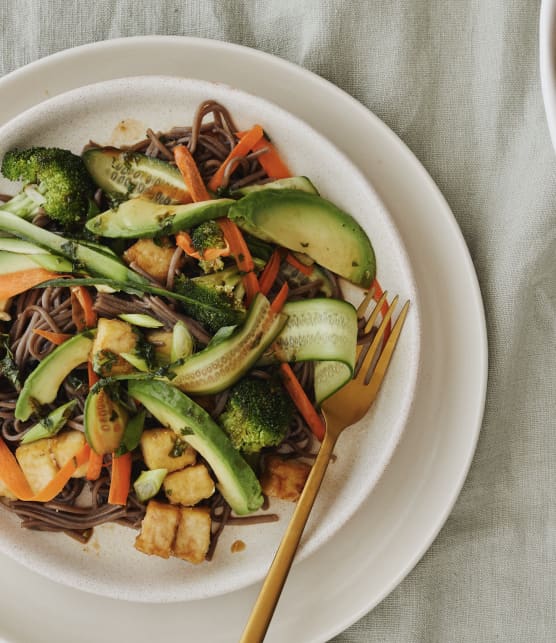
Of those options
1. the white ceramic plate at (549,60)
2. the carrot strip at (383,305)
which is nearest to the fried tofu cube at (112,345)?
the carrot strip at (383,305)

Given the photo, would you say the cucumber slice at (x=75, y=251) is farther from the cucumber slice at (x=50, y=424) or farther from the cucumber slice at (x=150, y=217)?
the cucumber slice at (x=50, y=424)

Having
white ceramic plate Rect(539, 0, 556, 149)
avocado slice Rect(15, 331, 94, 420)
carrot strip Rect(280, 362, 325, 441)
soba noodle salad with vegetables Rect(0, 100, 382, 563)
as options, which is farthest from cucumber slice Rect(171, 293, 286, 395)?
white ceramic plate Rect(539, 0, 556, 149)

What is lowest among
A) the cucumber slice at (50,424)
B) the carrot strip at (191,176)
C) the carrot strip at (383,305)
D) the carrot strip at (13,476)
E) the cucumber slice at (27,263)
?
the carrot strip at (13,476)

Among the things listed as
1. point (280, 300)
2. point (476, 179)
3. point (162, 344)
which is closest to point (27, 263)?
point (162, 344)

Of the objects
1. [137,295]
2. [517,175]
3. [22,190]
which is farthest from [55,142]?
[517,175]

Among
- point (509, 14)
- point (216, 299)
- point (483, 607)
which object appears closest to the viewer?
point (216, 299)

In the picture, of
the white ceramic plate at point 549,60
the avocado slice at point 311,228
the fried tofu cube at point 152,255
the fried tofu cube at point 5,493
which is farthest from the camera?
the fried tofu cube at point 5,493

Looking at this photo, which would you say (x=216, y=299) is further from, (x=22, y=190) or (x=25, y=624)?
(x=25, y=624)

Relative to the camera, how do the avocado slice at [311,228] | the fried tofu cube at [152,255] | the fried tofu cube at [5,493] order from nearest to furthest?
the avocado slice at [311,228] < the fried tofu cube at [152,255] < the fried tofu cube at [5,493]
